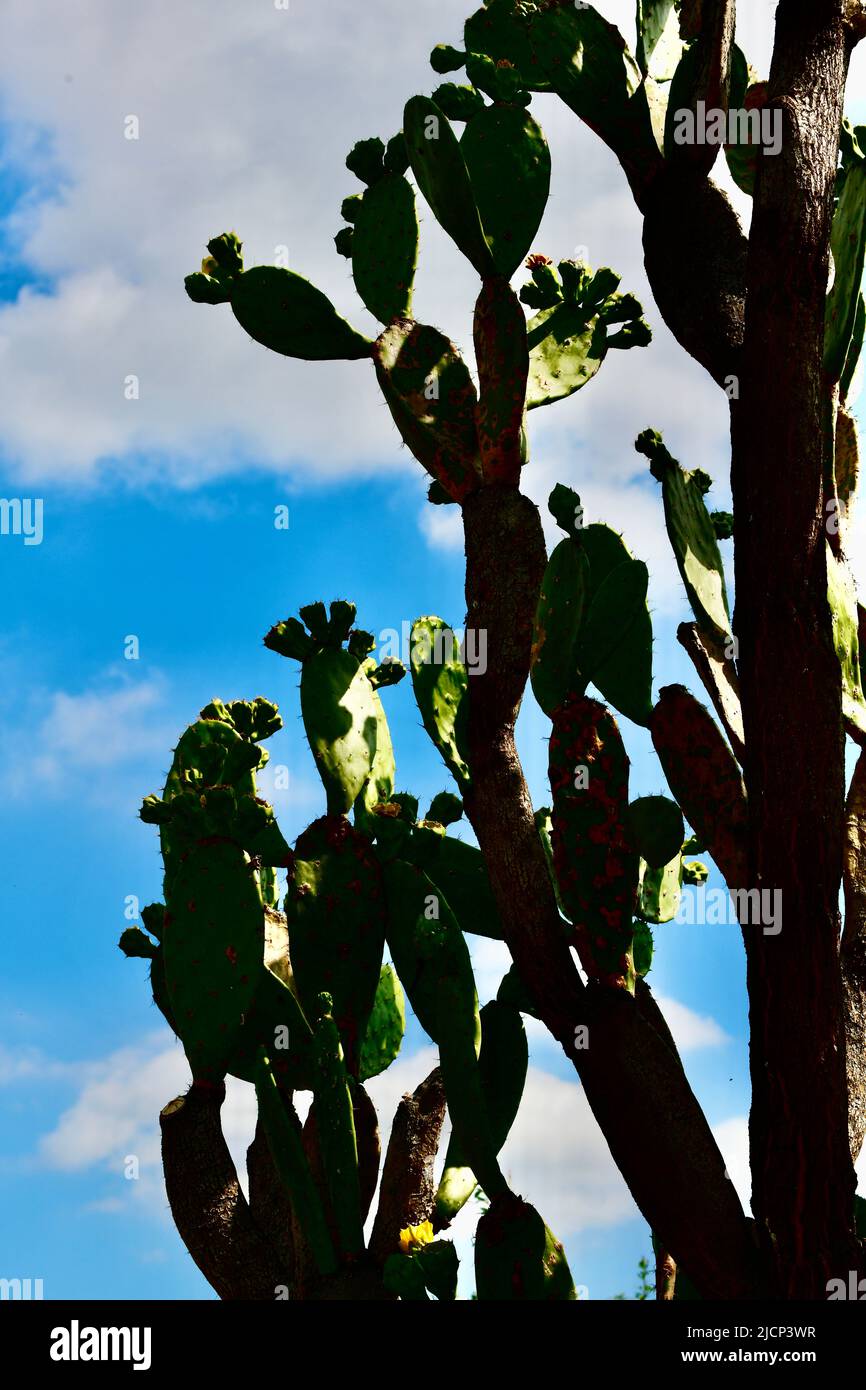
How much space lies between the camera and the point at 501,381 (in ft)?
10.2

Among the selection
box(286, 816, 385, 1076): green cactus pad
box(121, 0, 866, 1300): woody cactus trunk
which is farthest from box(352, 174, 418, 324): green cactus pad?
box(286, 816, 385, 1076): green cactus pad

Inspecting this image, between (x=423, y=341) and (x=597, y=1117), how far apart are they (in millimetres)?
1783

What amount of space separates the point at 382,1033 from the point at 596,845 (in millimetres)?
917

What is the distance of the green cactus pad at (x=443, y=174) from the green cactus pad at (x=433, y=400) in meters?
0.24

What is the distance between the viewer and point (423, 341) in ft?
10.7

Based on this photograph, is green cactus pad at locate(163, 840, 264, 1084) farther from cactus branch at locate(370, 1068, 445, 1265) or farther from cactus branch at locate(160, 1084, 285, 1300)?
cactus branch at locate(370, 1068, 445, 1265)

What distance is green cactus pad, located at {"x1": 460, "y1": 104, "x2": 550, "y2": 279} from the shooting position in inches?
127

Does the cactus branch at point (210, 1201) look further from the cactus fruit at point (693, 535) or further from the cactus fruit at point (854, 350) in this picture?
the cactus fruit at point (854, 350)

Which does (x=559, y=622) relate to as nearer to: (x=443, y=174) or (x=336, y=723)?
(x=336, y=723)

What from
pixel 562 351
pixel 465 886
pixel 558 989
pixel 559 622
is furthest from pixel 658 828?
pixel 562 351

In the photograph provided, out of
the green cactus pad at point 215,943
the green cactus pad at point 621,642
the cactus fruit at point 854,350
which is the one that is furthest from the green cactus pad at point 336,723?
the cactus fruit at point 854,350

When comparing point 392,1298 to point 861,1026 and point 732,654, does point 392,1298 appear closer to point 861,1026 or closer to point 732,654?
point 861,1026

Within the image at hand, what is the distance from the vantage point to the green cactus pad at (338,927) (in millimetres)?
3125
